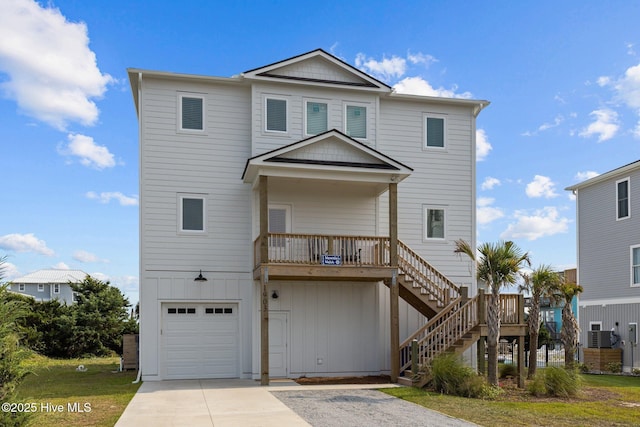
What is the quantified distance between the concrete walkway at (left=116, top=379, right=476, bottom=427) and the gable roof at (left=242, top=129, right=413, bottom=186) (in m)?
5.86

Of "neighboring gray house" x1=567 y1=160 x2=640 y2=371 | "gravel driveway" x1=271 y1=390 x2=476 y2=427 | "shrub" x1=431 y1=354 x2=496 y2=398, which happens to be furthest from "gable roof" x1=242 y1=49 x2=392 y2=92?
"neighboring gray house" x1=567 y1=160 x2=640 y2=371

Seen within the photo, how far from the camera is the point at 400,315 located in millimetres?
19609

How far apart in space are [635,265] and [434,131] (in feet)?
35.6

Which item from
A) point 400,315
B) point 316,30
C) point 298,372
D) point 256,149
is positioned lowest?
point 298,372

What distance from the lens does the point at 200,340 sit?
18.6 metres

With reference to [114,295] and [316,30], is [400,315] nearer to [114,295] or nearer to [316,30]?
[316,30]

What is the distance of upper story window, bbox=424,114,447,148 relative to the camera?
68.3ft

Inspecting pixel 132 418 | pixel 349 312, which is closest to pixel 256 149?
pixel 349 312

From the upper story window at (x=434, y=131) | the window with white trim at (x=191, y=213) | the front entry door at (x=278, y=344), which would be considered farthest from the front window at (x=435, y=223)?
the window with white trim at (x=191, y=213)

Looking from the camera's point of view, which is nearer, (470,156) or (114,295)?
(470,156)

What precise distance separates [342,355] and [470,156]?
313 inches

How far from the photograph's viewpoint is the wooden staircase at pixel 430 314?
1634 centimetres

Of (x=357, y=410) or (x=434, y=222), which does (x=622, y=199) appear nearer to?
(x=434, y=222)

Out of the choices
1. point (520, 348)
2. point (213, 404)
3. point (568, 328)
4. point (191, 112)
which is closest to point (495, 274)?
point (520, 348)
